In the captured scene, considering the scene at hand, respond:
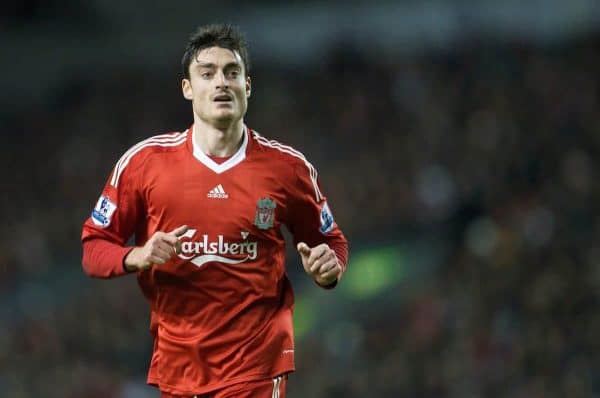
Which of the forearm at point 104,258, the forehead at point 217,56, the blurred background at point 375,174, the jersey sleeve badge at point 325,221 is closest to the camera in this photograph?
the forearm at point 104,258

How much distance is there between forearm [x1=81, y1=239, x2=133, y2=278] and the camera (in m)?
4.70

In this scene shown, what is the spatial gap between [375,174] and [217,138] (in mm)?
8299

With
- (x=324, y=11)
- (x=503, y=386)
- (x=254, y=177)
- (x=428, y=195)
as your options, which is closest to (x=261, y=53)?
(x=324, y=11)

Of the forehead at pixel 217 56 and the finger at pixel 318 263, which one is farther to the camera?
the forehead at pixel 217 56

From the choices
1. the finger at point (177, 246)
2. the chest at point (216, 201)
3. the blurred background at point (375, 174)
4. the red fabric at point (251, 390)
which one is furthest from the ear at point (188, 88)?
the blurred background at point (375, 174)

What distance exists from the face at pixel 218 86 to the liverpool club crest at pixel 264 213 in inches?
14.6

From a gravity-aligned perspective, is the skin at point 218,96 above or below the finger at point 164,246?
above

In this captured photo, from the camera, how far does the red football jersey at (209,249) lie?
4.87 meters

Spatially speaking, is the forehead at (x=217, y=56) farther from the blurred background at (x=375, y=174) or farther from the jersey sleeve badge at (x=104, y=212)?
the blurred background at (x=375, y=174)

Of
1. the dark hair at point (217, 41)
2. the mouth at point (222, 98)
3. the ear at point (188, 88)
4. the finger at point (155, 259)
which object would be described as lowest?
the finger at point (155, 259)

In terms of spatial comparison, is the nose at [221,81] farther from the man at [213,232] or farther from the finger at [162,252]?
the finger at [162,252]

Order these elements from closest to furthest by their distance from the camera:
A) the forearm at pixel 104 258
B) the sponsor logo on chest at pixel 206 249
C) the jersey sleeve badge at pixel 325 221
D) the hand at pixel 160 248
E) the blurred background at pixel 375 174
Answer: the hand at pixel 160 248, the forearm at pixel 104 258, the sponsor logo on chest at pixel 206 249, the jersey sleeve badge at pixel 325 221, the blurred background at pixel 375 174

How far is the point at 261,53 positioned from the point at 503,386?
30.0ft

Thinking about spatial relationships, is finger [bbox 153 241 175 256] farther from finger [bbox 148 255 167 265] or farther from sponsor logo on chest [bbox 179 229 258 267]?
sponsor logo on chest [bbox 179 229 258 267]
